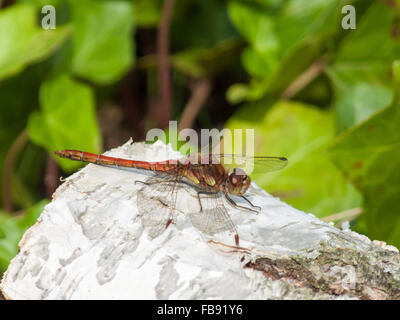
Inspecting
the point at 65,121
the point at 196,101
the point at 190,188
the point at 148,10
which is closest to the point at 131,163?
the point at 190,188

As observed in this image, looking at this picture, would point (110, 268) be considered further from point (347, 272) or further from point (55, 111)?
point (55, 111)

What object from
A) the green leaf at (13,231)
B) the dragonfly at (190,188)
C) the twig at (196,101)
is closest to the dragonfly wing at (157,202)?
the dragonfly at (190,188)

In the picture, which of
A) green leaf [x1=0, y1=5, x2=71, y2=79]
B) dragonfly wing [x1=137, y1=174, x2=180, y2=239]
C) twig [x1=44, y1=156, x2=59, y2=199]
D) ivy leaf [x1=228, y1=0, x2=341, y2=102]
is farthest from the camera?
twig [x1=44, y1=156, x2=59, y2=199]

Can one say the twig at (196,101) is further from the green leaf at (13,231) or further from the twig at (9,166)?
the green leaf at (13,231)

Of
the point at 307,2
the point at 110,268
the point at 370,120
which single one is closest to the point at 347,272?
the point at 110,268

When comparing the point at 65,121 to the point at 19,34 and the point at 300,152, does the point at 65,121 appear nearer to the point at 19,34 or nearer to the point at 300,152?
the point at 19,34

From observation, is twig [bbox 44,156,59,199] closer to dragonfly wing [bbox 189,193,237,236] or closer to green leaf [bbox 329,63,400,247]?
dragonfly wing [bbox 189,193,237,236]

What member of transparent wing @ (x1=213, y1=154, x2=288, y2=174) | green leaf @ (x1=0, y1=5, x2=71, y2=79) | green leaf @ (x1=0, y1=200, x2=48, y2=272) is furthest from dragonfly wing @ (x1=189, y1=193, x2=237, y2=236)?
green leaf @ (x1=0, y1=5, x2=71, y2=79)

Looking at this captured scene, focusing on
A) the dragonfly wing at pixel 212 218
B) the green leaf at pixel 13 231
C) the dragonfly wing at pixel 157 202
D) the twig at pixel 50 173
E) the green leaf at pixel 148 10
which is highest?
the green leaf at pixel 148 10
